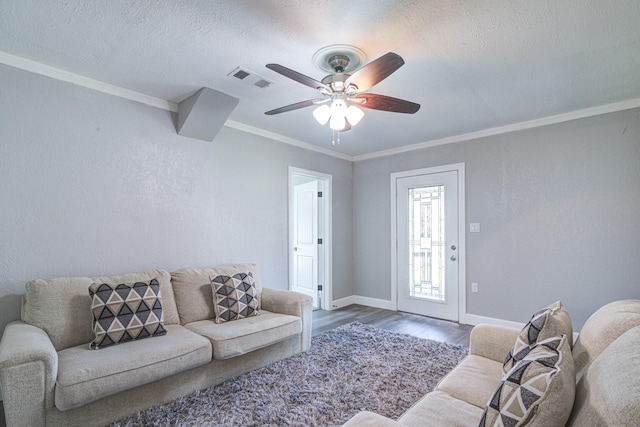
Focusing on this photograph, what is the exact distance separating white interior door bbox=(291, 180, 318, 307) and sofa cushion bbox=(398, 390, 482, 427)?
357 cm

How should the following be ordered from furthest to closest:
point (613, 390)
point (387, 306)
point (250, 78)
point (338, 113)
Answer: point (387, 306) → point (250, 78) → point (338, 113) → point (613, 390)

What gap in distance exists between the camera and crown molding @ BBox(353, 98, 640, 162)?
3.23 m

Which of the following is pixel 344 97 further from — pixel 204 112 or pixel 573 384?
pixel 573 384

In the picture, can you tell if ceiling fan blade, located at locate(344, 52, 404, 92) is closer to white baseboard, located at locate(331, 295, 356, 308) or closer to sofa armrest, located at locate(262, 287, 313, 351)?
sofa armrest, located at locate(262, 287, 313, 351)

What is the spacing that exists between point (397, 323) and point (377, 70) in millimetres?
3270

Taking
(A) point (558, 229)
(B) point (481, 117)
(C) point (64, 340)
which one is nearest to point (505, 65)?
(B) point (481, 117)

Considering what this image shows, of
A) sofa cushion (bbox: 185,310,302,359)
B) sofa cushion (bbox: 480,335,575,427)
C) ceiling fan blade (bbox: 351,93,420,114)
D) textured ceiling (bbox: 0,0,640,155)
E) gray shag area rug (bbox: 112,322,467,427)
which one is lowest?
gray shag area rug (bbox: 112,322,467,427)

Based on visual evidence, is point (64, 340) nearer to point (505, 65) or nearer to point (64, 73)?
point (64, 73)

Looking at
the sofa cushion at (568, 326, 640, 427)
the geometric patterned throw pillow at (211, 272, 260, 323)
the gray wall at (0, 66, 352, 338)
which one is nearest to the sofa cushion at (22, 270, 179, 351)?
the gray wall at (0, 66, 352, 338)

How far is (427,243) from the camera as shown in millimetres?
4582

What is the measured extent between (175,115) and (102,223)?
1.23m

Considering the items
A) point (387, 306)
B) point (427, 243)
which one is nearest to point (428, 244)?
point (427, 243)

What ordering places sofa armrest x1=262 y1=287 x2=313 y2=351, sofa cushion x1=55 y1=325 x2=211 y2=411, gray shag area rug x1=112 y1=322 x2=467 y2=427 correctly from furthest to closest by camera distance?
sofa armrest x1=262 y1=287 x2=313 y2=351 → gray shag area rug x1=112 y1=322 x2=467 y2=427 → sofa cushion x1=55 y1=325 x2=211 y2=411

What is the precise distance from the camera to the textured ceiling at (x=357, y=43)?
1.84m
